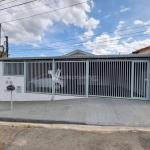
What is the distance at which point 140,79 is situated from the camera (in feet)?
25.6

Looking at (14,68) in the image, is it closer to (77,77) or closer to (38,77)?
(38,77)

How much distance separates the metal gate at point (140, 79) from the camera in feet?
25.3

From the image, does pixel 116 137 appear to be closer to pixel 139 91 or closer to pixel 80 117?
pixel 80 117

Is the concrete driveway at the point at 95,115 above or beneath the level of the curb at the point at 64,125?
above

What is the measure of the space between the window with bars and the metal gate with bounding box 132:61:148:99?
6783 mm

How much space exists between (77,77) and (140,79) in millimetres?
3502

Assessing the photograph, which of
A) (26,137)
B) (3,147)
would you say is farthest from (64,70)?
(3,147)

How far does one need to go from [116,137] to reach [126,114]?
186 cm

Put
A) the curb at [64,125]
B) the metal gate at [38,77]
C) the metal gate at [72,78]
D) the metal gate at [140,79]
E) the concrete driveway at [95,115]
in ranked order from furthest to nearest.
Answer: the metal gate at [38,77] < the metal gate at [72,78] < the metal gate at [140,79] < the concrete driveway at [95,115] < the curb at [64,125]

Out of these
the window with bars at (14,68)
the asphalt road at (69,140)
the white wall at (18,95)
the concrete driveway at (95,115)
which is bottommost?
the asphalt road at (69,140)

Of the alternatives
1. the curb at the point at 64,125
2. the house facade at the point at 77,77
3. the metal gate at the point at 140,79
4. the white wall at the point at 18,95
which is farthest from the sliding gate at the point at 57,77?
the curb at the point at 64,125

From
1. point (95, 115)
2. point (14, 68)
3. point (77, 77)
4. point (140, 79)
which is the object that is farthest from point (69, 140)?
point (14, 68)

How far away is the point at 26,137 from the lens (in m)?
4.08

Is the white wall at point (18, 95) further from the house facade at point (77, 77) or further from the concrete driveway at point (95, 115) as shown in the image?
the concrete driveway at point (95, 115)
